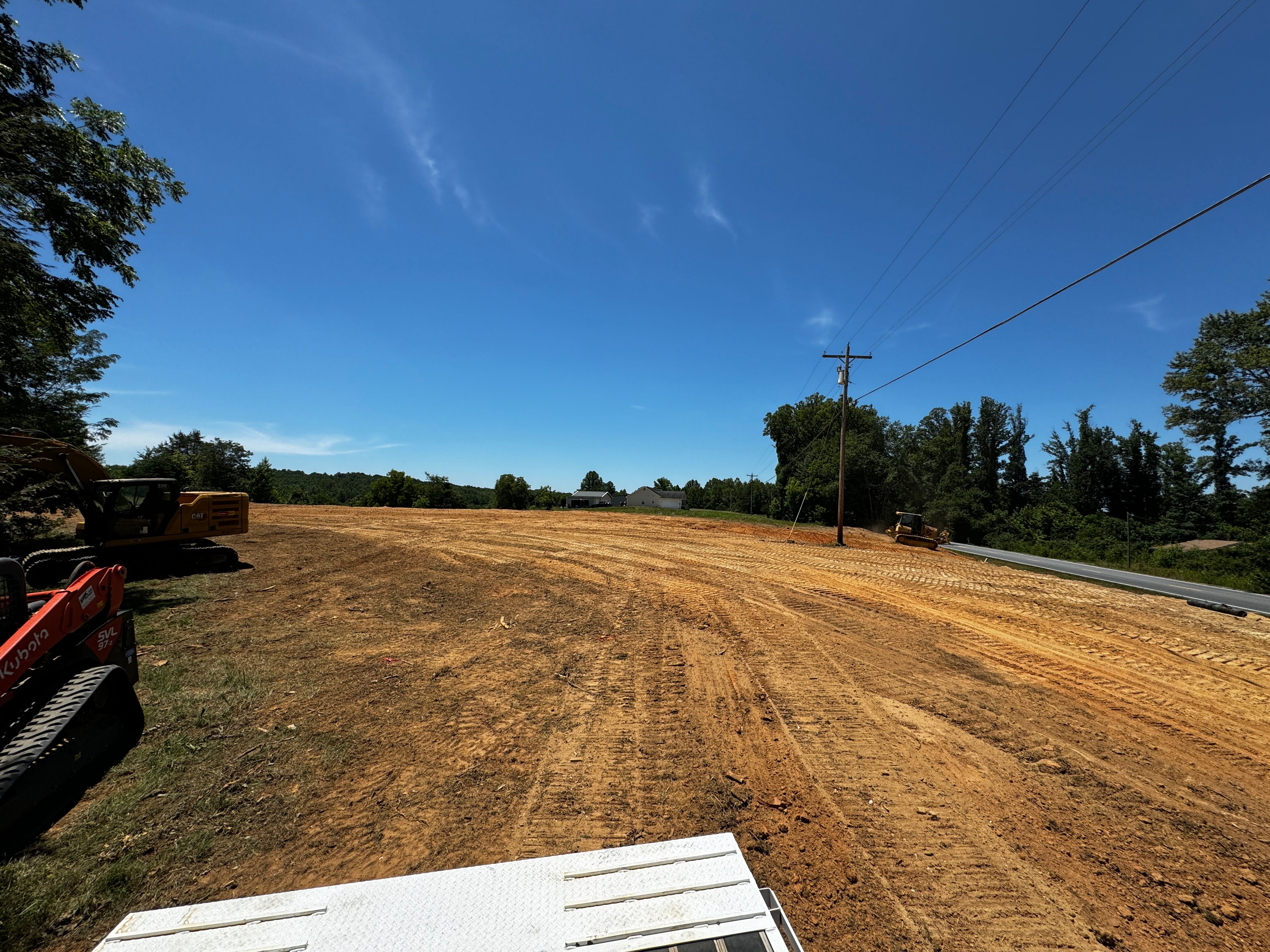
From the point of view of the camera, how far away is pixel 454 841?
319 centimetres

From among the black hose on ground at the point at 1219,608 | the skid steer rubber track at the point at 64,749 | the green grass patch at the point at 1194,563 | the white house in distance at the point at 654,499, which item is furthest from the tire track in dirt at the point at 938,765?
the white house in distance at the point at 654,499

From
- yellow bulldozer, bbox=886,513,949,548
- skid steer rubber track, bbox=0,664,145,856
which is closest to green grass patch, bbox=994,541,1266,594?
yellow bulldozer, bbox=886,513,949,548

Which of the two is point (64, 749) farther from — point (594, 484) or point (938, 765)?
point (594, 484)

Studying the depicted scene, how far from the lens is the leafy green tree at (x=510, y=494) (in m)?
48.6

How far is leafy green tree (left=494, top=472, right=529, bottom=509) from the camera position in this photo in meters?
48.6

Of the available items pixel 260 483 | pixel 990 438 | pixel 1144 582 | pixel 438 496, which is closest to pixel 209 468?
pixel 260 483

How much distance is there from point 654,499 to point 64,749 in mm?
93024

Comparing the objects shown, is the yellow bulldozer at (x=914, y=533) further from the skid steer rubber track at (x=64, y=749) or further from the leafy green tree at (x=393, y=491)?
the leafy green tree at (x=393, y=491)

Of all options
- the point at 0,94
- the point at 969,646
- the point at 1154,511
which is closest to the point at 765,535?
the point at 969,646

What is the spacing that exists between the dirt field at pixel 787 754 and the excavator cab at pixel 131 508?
9.60 ft

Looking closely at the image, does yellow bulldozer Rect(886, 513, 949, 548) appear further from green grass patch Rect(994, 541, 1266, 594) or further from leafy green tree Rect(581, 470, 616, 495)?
leafy green tree Rect(581, 470, 616, 495)

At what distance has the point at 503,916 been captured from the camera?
1.52 m

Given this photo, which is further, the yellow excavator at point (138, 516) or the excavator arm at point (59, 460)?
the yellow excavator at point (138, 516)

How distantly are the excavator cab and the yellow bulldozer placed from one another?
27.2 m
